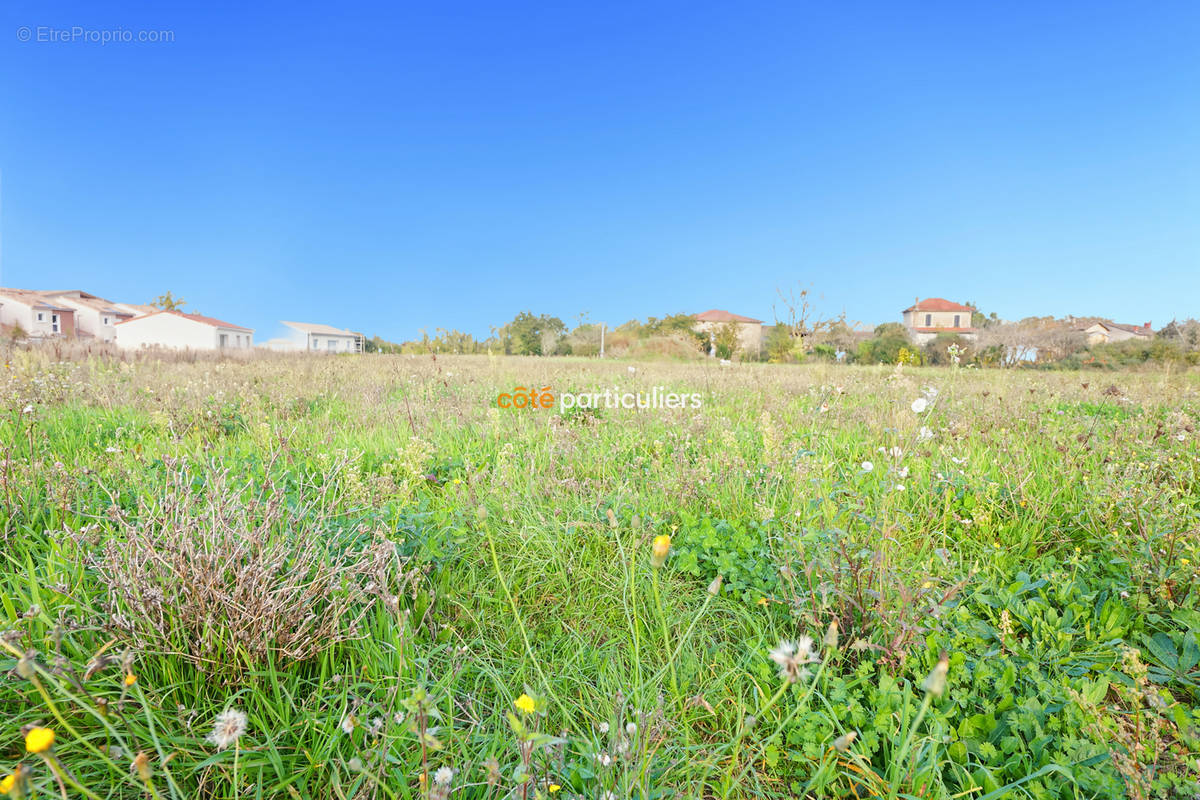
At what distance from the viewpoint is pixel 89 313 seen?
54.8 metres

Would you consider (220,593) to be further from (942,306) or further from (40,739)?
(942,306)

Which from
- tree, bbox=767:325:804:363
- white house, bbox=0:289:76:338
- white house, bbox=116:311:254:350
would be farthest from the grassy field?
white house, bbox=0:289:76:338

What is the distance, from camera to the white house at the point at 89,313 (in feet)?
178

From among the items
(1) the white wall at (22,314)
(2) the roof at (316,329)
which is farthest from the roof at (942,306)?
(1) the white wall at (22,314)

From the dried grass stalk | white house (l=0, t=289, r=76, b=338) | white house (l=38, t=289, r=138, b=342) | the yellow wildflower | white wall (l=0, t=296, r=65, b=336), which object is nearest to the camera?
the yellow wildflower

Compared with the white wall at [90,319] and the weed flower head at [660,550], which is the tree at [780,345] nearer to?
the weed flower head at [660,550]

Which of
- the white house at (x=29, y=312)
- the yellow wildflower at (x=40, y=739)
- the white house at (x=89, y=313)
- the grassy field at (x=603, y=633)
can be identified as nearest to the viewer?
the yellow wildflower at (x=40, y=739)

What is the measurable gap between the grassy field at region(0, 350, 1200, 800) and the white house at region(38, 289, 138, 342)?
7195 cm

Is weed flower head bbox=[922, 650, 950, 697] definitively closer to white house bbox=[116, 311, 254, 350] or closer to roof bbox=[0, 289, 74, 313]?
white house bbox=[116, 311, 254, 350]

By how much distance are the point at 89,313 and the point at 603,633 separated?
255ft

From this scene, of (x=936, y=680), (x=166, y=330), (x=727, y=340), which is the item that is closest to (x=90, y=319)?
(x=166, y=330)

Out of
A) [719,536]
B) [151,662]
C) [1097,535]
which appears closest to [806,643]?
[719,536]

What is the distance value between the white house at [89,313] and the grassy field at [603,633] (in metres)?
71.9

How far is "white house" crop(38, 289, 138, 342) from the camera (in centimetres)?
5412
